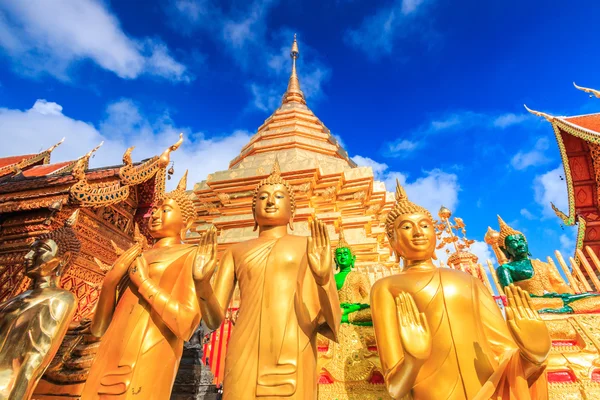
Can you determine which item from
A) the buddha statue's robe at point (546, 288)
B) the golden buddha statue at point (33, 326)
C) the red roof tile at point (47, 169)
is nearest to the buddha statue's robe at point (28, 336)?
the golden buddha statue at point (33, 326)

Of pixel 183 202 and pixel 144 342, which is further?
pixel 183 202

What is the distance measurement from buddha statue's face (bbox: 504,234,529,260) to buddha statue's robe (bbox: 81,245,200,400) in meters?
2.75

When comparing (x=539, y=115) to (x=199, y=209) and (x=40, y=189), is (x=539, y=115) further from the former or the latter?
(x=40, y=189)

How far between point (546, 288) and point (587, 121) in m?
9.22

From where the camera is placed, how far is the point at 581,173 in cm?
949

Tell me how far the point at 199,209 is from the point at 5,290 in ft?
14.0

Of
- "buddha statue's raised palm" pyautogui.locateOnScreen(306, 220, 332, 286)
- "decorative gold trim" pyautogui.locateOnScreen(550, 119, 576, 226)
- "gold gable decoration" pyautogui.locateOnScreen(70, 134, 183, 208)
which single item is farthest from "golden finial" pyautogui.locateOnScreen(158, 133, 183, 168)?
"decorative gold trim" pyautogui.locateOnScreen(550, 119, 576, 226)

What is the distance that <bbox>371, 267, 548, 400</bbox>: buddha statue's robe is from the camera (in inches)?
69.4

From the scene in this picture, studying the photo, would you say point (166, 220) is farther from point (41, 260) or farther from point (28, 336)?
point (28, 336)

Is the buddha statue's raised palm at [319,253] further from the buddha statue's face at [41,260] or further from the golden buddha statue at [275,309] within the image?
the buddha statue's face at [41,260]

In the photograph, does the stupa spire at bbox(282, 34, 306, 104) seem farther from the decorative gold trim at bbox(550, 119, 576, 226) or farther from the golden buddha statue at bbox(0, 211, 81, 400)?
the golden buddha statue at bbox(0, 211, 81, 400)

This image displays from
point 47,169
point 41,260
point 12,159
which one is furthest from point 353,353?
point 12,159

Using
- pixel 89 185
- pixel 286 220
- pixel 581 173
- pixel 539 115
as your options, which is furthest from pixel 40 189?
pixel 581 173

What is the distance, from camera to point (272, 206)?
246 centimetres
